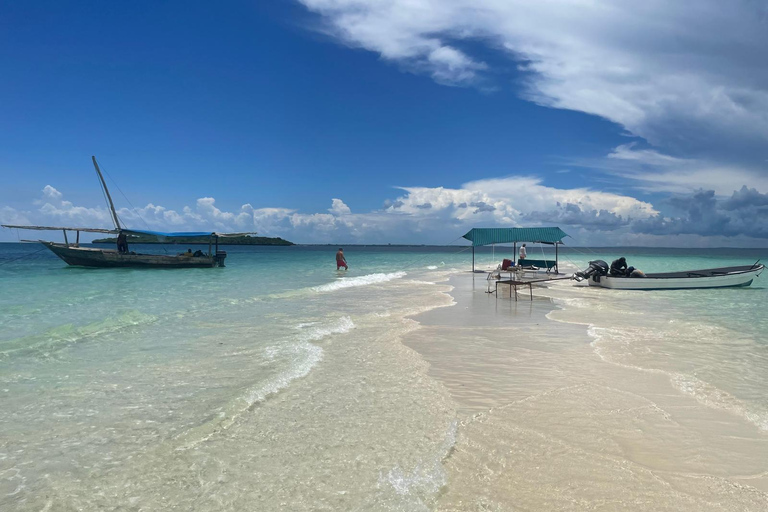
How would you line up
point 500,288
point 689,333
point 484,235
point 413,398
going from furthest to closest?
point 484,235 < point 500,288 < point 689,333 < point 413,398

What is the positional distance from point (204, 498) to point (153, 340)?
273 inches

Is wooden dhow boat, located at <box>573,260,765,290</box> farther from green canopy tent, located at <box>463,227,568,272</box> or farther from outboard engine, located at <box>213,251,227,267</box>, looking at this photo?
outboard engine, located at <box>213,251,227,267</box>

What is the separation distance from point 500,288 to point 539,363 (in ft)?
45.3

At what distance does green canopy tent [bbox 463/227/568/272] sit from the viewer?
96.7 feet

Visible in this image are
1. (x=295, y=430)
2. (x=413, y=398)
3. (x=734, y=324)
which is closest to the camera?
(x=295, y=430)

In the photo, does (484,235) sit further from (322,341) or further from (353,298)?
(322,341)

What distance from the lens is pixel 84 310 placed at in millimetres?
13992

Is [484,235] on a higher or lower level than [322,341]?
higher

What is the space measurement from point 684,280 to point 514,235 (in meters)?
11.2

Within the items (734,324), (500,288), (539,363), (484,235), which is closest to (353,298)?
(500,288)

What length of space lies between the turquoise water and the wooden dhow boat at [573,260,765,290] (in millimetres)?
6876

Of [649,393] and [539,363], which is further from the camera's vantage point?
[539,363]

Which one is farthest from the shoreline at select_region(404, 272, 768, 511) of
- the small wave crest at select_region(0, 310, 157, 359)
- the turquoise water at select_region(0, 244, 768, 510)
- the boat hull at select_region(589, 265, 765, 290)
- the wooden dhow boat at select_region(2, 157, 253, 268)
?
the wooden dhow boat at select_region(2, 157, 253, 268)

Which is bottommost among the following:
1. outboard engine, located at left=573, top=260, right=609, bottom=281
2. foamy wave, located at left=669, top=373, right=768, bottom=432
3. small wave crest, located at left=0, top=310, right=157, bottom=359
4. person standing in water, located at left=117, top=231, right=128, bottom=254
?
small wave crest, located at left=0, top=310, right=157, bottom=359
